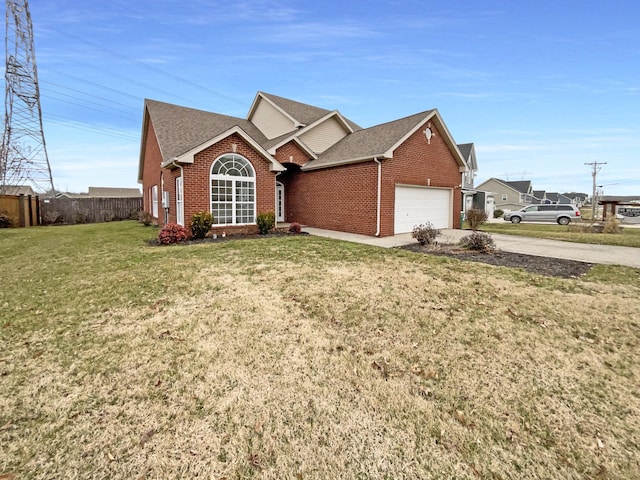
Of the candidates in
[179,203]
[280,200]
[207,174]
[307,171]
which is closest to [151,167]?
[280,200]

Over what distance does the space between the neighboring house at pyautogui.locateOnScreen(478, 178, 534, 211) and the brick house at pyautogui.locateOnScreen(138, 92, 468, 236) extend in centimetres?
3921

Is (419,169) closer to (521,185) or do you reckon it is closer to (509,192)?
(509,192)

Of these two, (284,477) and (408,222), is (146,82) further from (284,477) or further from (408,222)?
(284,477)

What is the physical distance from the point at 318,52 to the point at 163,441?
18210 millimetres

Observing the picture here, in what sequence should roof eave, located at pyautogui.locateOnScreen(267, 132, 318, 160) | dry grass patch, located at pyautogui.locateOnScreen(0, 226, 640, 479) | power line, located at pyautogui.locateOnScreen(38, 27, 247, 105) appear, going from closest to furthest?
dry grass patch, located at pyautogui.locateOnScreen(0, 226, 640, 479) < roof eave, located at pyautogui.locateOnScreen(267, 132, 318, 160) < power line, located at pyautogui.locateOnScreen(38, 27, 247, 105)

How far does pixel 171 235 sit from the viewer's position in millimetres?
10398

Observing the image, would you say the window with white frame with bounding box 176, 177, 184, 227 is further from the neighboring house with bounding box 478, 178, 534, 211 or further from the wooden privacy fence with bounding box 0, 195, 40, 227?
the neighboring house with bounding box 478, 178, 534, 211

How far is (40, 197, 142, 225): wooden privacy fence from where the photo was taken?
20.2 meters

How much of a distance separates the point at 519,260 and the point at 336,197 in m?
8.22

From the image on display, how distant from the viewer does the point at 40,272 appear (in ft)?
22.6

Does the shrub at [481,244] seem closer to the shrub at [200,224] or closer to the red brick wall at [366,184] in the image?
the red brick wall at [366,184]

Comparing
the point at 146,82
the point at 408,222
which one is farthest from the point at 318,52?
the point at 146,82

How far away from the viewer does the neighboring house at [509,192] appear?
160ft

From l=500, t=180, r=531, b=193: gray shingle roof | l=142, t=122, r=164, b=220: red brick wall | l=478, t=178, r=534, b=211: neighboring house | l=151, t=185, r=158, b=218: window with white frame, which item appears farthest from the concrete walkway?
l=500, t=180, r=531, b=193: gray shingle roof
